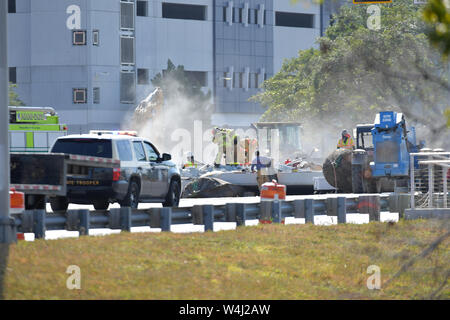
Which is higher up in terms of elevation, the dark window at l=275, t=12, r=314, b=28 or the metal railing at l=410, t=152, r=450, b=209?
the dark window at l=275, t=12, r=314, b=28

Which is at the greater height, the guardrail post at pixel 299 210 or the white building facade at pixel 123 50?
the white building facade at pixel 123 50

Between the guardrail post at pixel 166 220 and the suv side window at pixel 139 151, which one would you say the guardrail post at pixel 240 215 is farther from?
the suv side window at pixel 139 151

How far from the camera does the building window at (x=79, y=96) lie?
94.1m

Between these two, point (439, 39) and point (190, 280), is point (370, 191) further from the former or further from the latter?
point (439, 39)

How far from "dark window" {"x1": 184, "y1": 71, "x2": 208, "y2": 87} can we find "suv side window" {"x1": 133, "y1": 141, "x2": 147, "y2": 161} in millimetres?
74067

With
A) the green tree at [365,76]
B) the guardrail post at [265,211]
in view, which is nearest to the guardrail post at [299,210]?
the guardrail post at [265,211]

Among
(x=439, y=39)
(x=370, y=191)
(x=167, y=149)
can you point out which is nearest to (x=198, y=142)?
(x=167, y=149)

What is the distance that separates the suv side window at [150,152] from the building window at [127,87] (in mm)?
70413

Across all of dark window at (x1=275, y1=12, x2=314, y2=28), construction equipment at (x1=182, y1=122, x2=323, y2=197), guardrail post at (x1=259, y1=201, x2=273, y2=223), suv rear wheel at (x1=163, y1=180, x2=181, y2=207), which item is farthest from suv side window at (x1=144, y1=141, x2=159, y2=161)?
dark window at (x1=275, y1=12, x2=314, y2=28)

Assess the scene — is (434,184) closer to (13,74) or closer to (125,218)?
(125,218)

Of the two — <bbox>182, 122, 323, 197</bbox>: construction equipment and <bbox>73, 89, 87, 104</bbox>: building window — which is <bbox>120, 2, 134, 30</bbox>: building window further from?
<bbox>182, 122, 323, 197</bbox>: construction equipment

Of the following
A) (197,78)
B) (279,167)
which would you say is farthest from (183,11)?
(279,167)

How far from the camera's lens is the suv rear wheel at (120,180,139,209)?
23688 millimetres
